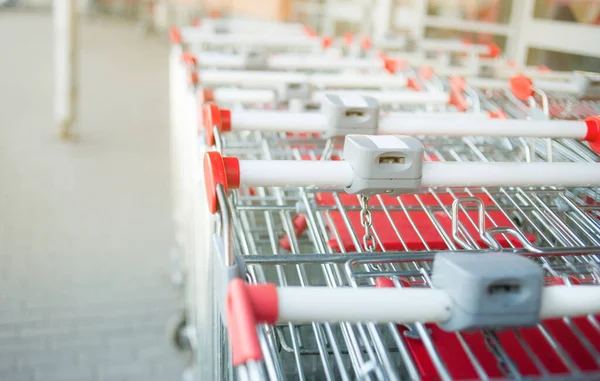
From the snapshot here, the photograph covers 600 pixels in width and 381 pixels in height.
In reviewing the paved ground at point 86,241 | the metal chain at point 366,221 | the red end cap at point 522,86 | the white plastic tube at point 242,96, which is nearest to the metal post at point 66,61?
the paved ground at point 86,241

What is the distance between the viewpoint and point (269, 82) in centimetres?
229

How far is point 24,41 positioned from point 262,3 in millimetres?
4084

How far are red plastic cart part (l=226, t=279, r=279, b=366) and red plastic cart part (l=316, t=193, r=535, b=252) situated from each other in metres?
0.51

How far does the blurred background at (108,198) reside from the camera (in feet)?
9.19

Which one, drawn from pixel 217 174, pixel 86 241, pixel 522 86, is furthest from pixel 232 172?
pixel 86 241

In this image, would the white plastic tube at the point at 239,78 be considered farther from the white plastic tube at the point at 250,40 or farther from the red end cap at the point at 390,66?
the white plastic tube at the point at 250,40

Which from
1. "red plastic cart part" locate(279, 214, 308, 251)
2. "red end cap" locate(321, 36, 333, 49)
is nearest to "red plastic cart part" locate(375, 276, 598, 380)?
"red plastic cart part" locate(279, 214, 308, 251)

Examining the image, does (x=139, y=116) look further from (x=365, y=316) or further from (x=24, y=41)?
(x=365, y=316)

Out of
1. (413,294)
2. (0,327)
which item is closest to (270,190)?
(413,294)

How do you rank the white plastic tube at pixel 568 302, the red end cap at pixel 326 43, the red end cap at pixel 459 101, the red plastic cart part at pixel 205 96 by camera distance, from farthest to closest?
1. the red end cap at pixel 326 43
2. the red end cap at pixel 459 101
3. the red plastic cart part at pixel 205 96
4. the white plastic tube at pixel 568 302

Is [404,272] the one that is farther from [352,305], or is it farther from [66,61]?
[66,61]

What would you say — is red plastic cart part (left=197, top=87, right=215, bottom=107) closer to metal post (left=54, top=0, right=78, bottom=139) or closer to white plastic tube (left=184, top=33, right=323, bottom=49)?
white plastic tube (left=184, top=33, right=323, bottom=49)

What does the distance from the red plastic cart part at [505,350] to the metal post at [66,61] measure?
534cm

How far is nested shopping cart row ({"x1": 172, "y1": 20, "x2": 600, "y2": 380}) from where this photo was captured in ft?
2.51
